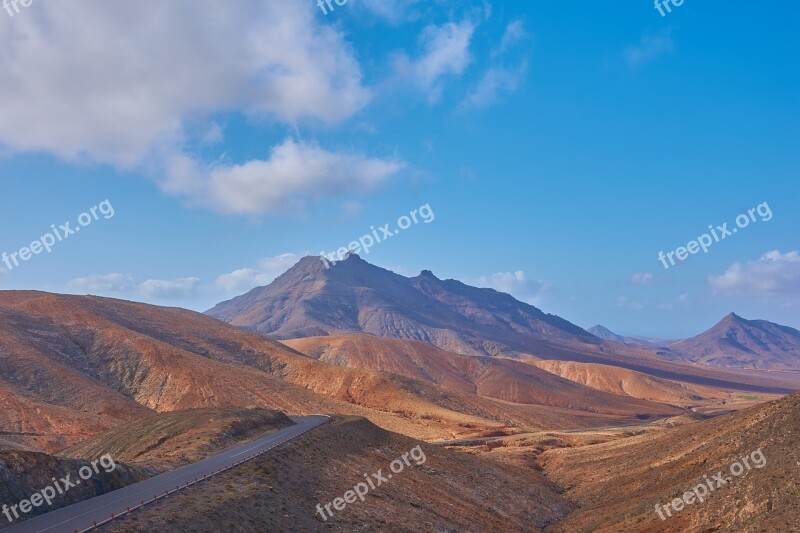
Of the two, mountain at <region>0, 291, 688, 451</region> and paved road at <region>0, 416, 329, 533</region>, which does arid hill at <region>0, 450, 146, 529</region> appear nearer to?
paved road at <region>0, 416, 329, 533</region>

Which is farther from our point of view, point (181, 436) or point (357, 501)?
point (181, 436)

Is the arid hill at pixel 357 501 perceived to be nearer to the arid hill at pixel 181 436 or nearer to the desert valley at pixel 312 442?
the desert valley at pixel 312 442

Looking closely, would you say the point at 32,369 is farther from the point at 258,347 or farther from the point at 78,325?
the point at 258,347

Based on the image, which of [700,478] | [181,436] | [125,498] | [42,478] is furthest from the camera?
[181,436]

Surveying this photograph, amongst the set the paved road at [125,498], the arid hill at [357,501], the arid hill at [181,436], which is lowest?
the arid hill at [357,501]

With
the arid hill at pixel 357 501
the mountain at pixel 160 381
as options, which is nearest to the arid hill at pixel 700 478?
the arid hill at pixel 357 501

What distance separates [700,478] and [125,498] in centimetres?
3164

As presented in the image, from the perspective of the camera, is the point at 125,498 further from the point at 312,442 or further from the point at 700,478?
the point at 700,478

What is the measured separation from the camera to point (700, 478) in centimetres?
3675

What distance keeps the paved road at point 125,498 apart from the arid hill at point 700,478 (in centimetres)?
2288

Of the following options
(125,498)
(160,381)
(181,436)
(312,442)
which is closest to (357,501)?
(312,442)

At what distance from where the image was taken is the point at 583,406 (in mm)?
187000

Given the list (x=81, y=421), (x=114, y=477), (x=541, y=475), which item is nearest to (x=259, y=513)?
(x=114, y=477)

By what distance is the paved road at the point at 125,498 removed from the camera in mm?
22891
